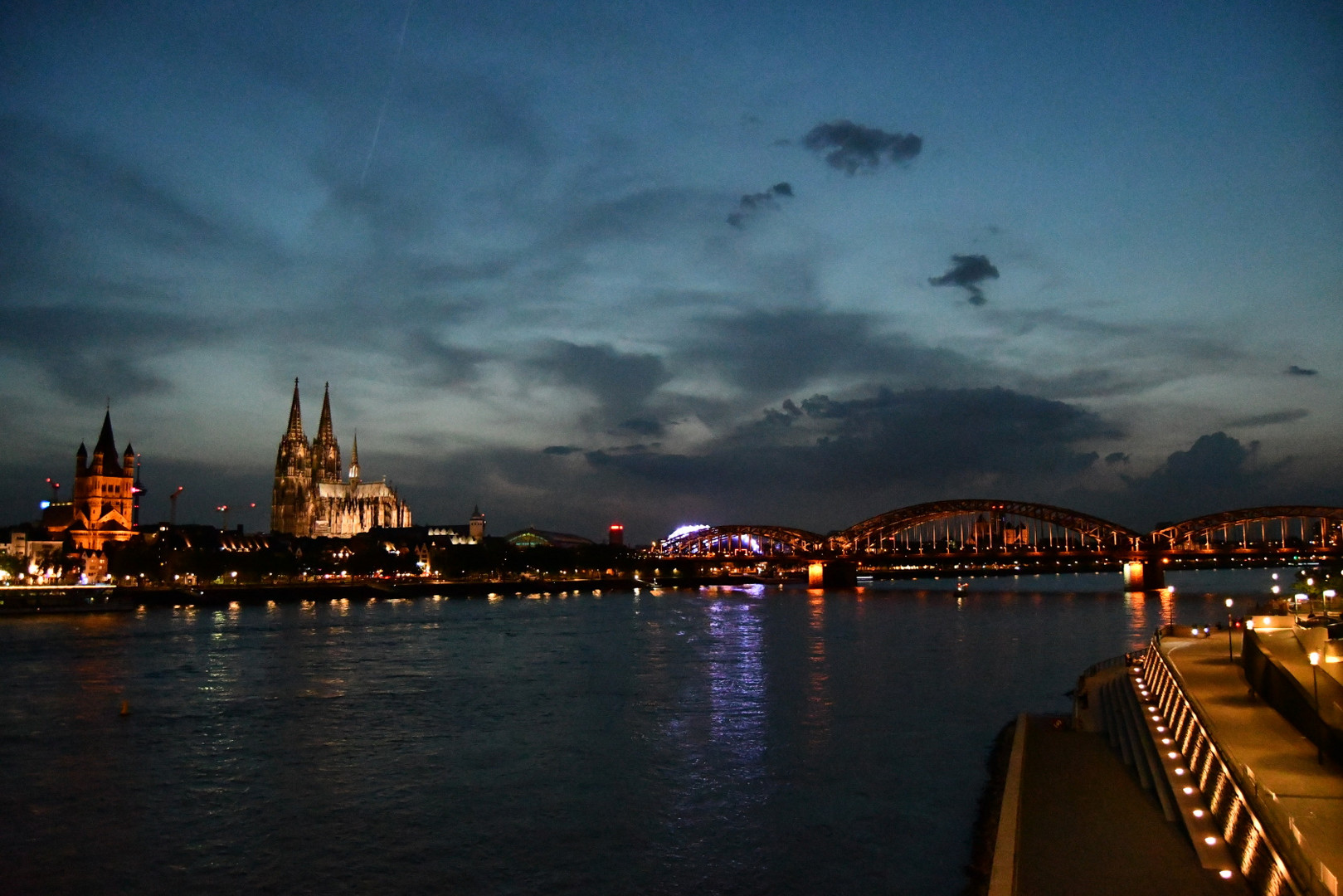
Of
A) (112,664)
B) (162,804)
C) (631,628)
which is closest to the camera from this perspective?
(162,804)

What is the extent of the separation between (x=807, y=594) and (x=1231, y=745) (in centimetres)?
10382

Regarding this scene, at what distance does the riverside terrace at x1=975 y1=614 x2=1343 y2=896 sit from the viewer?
13273mm

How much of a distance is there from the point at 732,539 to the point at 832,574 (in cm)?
3371

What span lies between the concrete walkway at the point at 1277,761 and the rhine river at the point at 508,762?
4608 mm

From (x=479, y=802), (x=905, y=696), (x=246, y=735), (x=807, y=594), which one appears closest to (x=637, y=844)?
(x=479, y=802)

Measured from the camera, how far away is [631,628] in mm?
67750

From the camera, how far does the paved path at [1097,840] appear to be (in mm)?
14164

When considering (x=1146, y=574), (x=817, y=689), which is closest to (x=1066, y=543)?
(x=1146, y=574)

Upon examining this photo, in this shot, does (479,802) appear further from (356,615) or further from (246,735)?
(356,615)

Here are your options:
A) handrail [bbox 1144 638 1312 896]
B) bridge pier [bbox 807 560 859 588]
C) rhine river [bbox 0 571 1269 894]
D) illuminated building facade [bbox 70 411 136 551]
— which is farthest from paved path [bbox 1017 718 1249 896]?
illuminated building facade [bbox 70 411 136 551]

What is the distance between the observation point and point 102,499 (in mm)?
132375

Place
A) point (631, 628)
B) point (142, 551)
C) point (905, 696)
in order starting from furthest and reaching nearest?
point (142, 551)
point (631, 628)
point (905, 696)

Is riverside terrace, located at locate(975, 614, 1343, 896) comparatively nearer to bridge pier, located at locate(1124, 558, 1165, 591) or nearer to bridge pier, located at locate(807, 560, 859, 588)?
bridge pier, located at locate(1124, 558, 1165, 591)

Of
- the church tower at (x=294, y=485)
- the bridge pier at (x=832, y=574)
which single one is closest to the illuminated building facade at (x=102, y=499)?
the church tower at (x=294, y=485)
